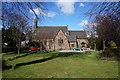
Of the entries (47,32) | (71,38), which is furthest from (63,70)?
(71,38)

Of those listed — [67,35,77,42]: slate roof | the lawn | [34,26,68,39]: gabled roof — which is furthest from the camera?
[67,35,77,42]: slate roof

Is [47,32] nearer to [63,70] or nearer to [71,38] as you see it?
[71,38]

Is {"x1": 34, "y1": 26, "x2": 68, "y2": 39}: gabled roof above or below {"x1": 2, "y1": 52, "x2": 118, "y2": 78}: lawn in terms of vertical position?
above

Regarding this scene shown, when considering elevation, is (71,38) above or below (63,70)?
above

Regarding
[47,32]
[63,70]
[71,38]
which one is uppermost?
[47,32]

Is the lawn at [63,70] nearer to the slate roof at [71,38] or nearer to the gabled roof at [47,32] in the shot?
the gabled roof at [47,32]

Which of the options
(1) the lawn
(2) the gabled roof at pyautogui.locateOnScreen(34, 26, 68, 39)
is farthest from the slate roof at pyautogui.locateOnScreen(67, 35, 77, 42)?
(1) the lawn

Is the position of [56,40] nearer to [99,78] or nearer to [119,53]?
[119,53]

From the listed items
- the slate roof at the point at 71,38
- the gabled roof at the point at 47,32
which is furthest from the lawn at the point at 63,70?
the slate roof at the point at 71,38

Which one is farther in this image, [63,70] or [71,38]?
[71,38]

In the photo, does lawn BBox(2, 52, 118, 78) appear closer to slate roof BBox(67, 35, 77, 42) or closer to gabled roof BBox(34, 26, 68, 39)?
gabled roof BBox(34, 26, 68, 39)

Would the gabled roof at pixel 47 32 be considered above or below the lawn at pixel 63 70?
above

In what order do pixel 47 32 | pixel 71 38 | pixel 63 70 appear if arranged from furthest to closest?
pixel 71 38, pixel 47 32, pixel 63 70

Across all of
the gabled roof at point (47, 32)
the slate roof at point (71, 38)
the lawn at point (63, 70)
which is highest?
the gabled roof at point (47, 32)
